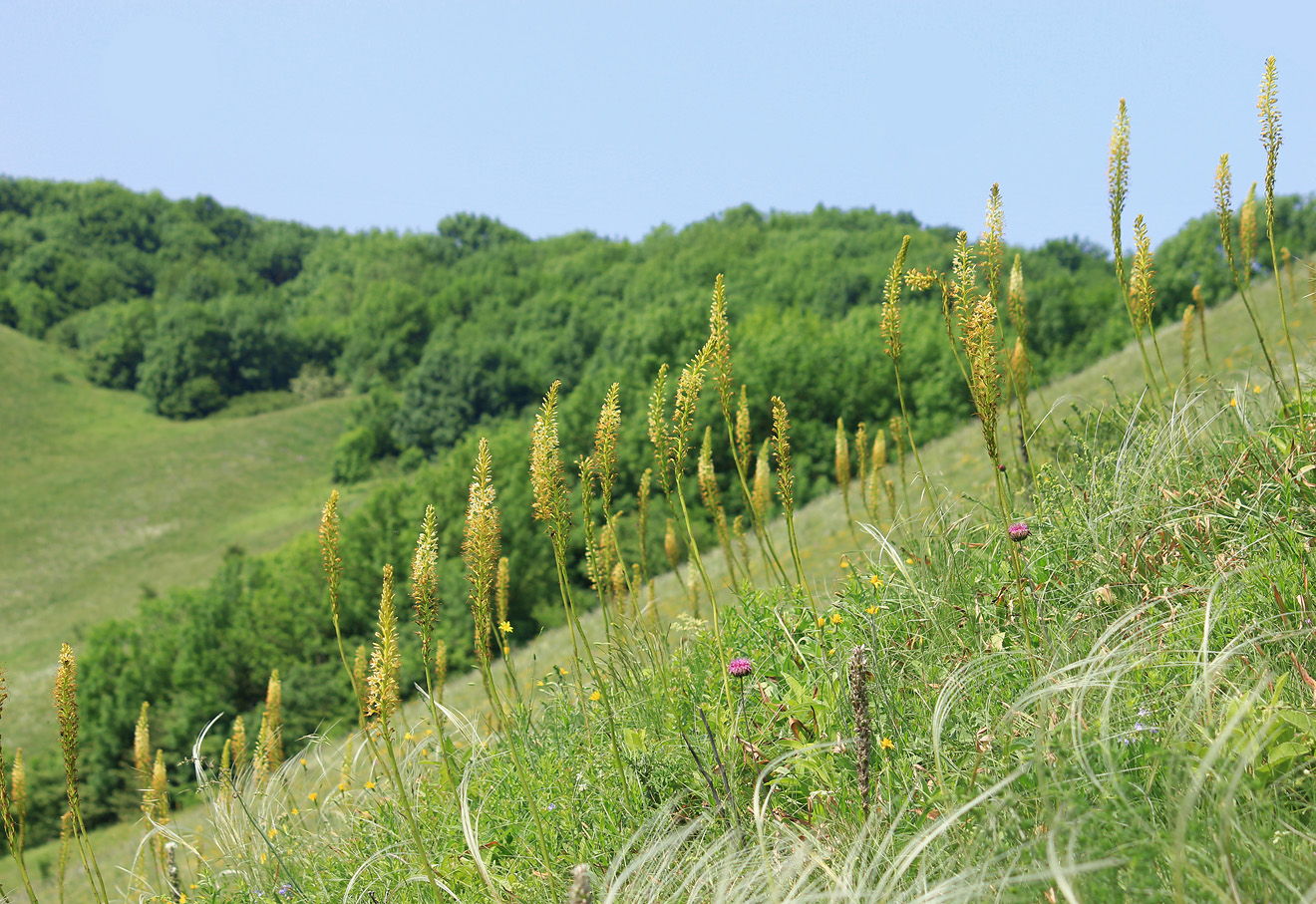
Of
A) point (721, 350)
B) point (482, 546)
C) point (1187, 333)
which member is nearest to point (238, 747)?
point (482, 546)

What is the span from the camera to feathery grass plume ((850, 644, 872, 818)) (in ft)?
6.98

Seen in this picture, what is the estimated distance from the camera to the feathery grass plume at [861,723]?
83.7 inches

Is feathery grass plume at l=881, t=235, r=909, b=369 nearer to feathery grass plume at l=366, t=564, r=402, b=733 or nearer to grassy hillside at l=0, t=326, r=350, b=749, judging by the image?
feathery grass plume at l=366, t=564, r=402, b=733

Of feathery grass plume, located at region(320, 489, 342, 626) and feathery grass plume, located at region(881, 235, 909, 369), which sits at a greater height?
feathery grass plume, located at region(881, 235, 909, 369)

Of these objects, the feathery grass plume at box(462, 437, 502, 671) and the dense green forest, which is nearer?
the feathery grass plume at box(462, 437, 502, 671)

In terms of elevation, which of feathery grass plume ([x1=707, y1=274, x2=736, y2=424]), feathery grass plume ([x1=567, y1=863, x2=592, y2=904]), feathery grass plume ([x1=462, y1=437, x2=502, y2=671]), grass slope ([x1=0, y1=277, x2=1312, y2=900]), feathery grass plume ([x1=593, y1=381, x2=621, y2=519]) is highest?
feathery grass plume ([x1=707, y1=274, x2=736, y2=424])

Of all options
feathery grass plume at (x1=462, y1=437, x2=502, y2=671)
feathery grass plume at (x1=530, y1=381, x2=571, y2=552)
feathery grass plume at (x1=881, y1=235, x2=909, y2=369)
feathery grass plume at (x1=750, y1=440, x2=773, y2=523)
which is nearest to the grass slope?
feathery grass plume at (x1=750, y1=440, x2=773, y2=523)

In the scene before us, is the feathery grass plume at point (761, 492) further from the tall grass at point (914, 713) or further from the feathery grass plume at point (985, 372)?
the feathery grass plume at point (985, 372)

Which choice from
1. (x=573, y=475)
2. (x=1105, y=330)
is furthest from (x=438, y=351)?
(x=1105, y=330)

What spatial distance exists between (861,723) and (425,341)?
3733 inches

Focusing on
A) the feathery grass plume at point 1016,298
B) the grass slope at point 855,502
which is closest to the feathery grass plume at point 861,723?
the feathery grass plume at point 1016,298

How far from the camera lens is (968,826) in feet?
6.91

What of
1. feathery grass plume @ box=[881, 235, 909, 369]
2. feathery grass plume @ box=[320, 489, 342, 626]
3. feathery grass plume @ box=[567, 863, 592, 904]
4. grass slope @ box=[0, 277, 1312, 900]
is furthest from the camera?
grass slope @ box=[0, 277, 1312, 900]

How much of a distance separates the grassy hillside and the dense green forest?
181 inches
